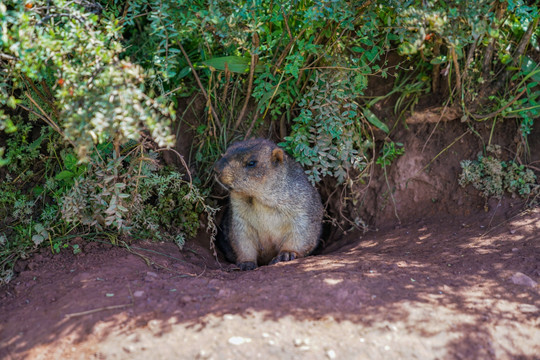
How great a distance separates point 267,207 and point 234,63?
1.92 meters

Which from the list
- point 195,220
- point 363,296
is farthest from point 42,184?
point 363,296

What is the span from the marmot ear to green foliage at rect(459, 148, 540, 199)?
2.50 metres

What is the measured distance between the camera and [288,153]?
6.75m

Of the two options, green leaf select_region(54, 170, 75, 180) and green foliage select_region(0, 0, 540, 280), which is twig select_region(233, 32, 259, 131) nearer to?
green foliage select_region(0, 0, 540, 280)

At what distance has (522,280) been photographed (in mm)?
4410

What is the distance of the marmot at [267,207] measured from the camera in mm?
5914

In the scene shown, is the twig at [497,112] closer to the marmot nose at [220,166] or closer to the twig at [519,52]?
the twig at [519,52]

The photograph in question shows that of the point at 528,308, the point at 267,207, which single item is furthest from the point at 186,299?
the point at 528,308

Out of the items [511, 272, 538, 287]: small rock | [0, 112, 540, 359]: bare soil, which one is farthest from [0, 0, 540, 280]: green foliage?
[511, 272, 538, 287]: small rock

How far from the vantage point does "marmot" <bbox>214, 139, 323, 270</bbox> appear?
233 inches

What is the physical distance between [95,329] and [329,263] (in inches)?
98.5

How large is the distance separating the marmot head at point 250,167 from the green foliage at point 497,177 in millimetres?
2571

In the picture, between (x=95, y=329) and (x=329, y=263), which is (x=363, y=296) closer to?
(x=329, y=263)

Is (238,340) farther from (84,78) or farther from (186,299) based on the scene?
(84,78)
